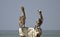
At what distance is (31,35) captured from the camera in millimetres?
15367

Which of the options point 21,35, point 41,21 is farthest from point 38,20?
point 21,35

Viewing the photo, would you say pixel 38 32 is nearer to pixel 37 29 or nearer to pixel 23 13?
pixel 37 29

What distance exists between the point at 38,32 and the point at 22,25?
0.85 metres

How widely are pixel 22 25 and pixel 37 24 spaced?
2.47 feet

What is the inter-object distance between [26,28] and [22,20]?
41 cm

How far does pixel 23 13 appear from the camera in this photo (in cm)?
1559

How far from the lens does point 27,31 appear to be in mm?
15453

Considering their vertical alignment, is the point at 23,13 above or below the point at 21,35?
above

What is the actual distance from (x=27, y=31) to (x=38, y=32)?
0.65 m

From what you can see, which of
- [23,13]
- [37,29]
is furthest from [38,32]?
[23,13]

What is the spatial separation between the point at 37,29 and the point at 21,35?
784 mm

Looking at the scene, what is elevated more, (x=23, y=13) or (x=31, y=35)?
(x=23, y=13)

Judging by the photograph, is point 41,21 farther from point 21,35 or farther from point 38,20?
point 21,35

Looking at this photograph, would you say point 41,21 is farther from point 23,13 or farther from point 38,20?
point 23,13
